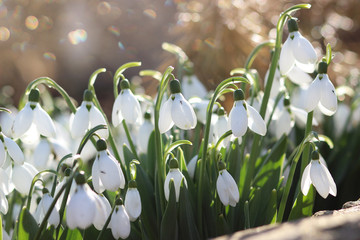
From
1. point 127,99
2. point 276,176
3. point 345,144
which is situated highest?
point 127,99

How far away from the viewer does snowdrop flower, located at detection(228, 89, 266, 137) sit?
3.38 ft

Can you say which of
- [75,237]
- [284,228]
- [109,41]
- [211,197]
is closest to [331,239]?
[284,228]

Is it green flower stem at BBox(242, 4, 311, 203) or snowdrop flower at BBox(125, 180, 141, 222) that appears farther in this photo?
green flower stem at BBox(242, 4, 311, 203)

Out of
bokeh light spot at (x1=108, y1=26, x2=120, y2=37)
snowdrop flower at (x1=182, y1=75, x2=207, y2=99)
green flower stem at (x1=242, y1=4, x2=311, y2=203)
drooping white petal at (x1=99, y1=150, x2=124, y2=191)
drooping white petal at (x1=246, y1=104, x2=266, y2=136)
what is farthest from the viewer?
bokeh light spot at (x1=108, y1=26, x2=120, y2=37)

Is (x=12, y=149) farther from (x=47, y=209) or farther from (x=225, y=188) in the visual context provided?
(x=225, y=188)

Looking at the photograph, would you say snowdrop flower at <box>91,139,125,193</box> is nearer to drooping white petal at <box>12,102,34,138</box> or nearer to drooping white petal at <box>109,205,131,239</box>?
drooping white petal at <box>109,205,131,239</box>

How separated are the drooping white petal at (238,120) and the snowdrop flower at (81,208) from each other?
331mm

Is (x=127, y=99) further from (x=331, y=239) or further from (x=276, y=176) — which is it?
(x=331, y=239)

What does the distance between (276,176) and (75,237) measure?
0.58 meters

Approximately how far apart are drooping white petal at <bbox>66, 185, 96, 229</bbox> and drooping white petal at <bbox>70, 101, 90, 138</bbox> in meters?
0.30

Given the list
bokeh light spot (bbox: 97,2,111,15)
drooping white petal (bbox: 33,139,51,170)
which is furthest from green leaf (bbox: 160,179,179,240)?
bokeh light spot (bbox: 97,2,111,15)

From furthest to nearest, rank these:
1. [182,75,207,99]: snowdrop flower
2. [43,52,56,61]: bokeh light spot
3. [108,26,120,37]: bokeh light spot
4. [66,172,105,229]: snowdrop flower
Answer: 1. [108,26,120,37]: bokeh light spot
2. [43,52,56,61]: bokeh light spot
3. [182,75,207,99]: snowdrop flower
4. [66,172,105,229]: snowdrop flower

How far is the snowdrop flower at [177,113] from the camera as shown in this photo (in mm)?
1060

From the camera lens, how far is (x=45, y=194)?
110 centimetres
